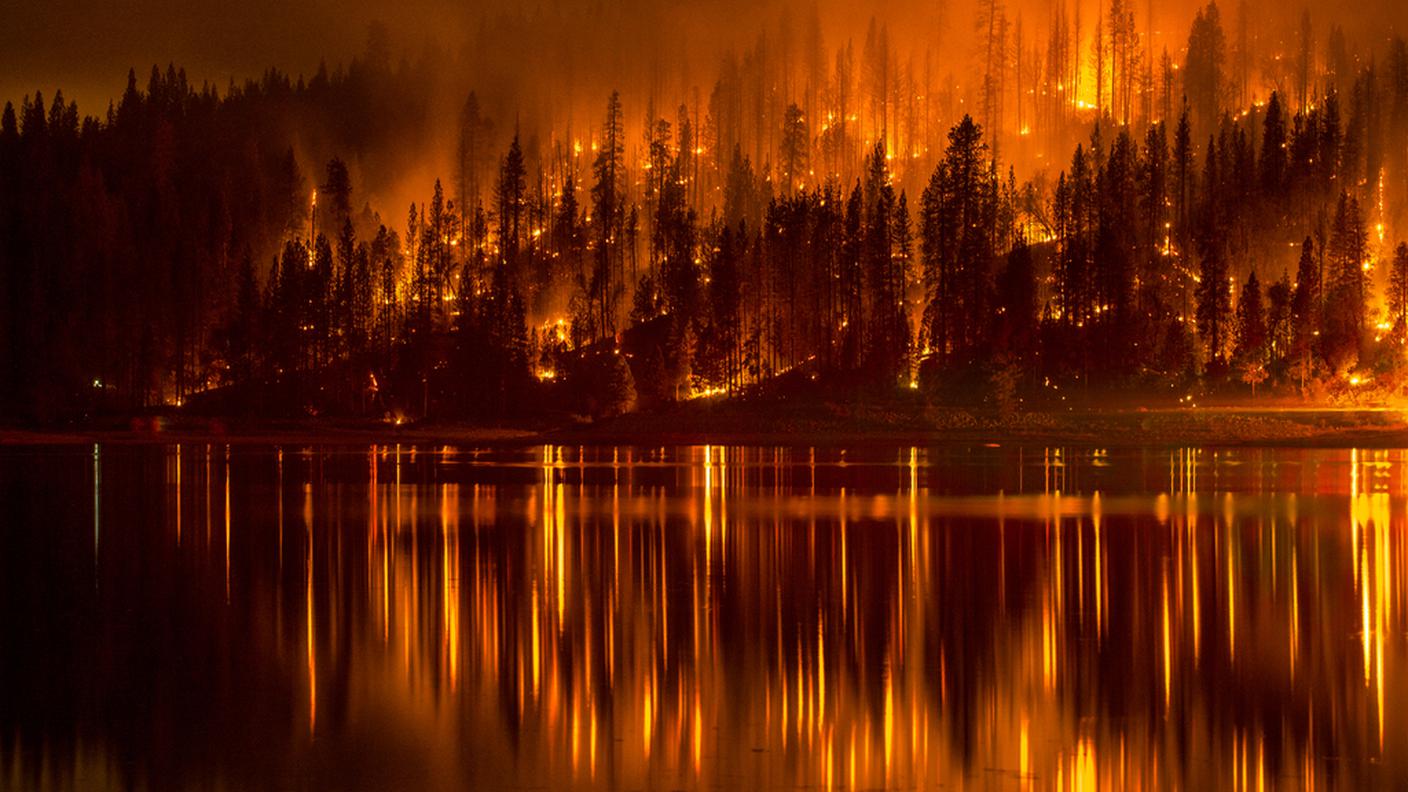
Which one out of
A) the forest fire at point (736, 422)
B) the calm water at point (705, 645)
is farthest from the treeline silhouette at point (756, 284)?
the calm water at point (705, 645)

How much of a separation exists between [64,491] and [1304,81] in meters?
137

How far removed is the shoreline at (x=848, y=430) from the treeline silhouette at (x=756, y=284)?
19.9 ft

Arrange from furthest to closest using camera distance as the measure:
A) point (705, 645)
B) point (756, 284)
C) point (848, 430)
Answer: point (756, 284), point (848, 430), point (705, 645)

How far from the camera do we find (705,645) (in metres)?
19.2

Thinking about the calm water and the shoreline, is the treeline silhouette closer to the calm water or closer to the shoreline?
the shoreline

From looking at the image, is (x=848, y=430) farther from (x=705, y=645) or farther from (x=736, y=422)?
(x=705, y=645)

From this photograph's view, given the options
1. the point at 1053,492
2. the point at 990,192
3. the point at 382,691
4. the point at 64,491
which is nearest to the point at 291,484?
the point at 64,491

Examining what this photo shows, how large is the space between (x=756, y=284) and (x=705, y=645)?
96.4 m

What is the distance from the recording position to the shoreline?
275ft

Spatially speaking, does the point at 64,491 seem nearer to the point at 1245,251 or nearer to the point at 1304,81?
Answer: the point at 1245,251

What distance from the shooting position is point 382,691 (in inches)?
653

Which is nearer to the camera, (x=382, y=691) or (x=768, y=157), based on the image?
(x=382, y=691)

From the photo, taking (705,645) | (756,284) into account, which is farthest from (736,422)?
(705,645)

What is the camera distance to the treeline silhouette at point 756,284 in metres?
100
